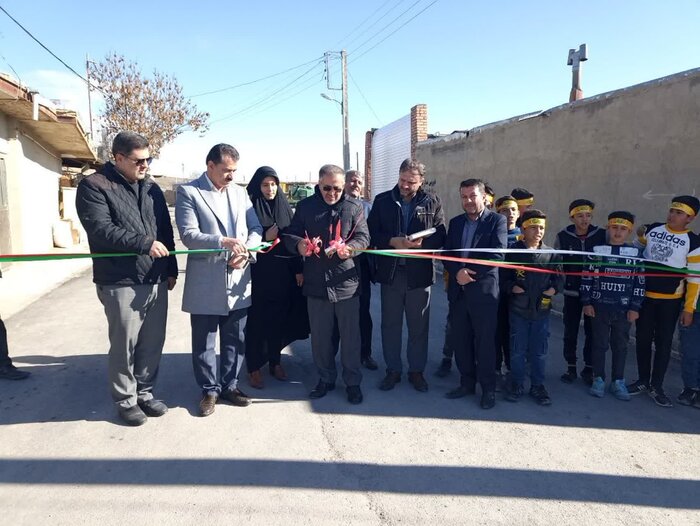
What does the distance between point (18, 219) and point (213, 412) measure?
9.28 metres

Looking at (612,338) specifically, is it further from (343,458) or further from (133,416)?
(133,416)

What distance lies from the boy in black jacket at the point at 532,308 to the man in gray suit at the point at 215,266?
7.13 ft

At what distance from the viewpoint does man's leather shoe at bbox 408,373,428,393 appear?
4051 mm

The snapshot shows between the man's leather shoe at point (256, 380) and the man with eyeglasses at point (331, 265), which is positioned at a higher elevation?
the man with eyeglasses at point (331, 265)

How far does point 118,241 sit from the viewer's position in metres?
3.14

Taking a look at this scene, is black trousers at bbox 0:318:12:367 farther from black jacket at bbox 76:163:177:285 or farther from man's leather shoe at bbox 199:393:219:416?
man's leather shoe at bbox 199:393:219:416

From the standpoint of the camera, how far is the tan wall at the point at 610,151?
4988mm

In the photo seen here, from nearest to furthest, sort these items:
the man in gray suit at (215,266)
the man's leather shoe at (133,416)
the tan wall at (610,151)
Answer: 1. the man's leather shoe at (133,416)
2. the man in gray suit at (215,266)
3. the tan wall at (610,151)

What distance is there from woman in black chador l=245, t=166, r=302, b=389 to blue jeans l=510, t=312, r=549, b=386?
192 cm

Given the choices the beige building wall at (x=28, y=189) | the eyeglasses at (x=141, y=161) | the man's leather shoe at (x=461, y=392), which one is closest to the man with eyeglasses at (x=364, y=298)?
the man's leather shoe at (x=461, y=392)

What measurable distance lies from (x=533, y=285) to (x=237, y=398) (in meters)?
2.52

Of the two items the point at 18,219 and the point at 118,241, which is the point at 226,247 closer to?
the point at 118,241

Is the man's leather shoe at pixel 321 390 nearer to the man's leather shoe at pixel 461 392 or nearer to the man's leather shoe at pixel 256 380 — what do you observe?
the man's leather shoe at pixel 256 380

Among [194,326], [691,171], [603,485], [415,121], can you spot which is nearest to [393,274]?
[194,326]
